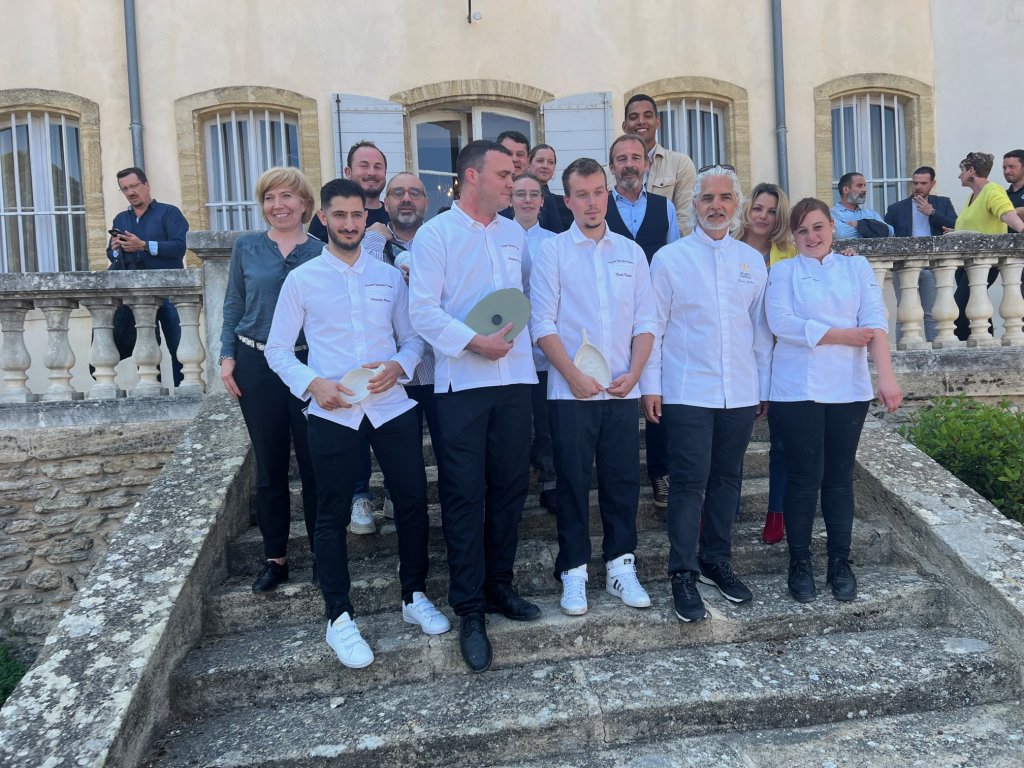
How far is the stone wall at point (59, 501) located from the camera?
4.79m

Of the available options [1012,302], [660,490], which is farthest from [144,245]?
[1012,302]

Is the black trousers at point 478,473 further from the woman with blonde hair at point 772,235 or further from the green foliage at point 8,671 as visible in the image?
the green foliage at point 8,671

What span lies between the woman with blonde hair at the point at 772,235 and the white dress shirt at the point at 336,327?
5.74 ft

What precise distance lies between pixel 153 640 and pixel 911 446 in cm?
374

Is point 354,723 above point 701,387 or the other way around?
the other way around

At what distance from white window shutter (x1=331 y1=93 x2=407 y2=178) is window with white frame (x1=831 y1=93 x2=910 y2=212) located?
4.83 metres

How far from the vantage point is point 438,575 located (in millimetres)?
3438

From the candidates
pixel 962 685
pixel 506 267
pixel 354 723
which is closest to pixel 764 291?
pixel 506 267

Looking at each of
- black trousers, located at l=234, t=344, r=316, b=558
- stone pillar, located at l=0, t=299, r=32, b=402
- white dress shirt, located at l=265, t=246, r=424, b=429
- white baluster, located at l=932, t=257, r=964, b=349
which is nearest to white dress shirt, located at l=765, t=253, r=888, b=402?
white dress shirt, located at l=265, t=246, r=424, b=429

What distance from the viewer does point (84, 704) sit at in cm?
255

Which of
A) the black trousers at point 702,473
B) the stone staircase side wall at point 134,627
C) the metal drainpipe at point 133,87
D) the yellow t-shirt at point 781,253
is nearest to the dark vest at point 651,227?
the yellow t-shirt at point 781,253

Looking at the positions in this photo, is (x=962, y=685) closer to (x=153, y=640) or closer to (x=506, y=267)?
(x=506, y=267)

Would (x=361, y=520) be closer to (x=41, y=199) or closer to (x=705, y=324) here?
(x=705, y=324)

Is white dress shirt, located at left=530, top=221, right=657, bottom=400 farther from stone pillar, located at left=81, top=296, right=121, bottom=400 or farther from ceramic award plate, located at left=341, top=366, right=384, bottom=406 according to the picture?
stone pillar, located at left=81, top=296, right=121, bottom=400
